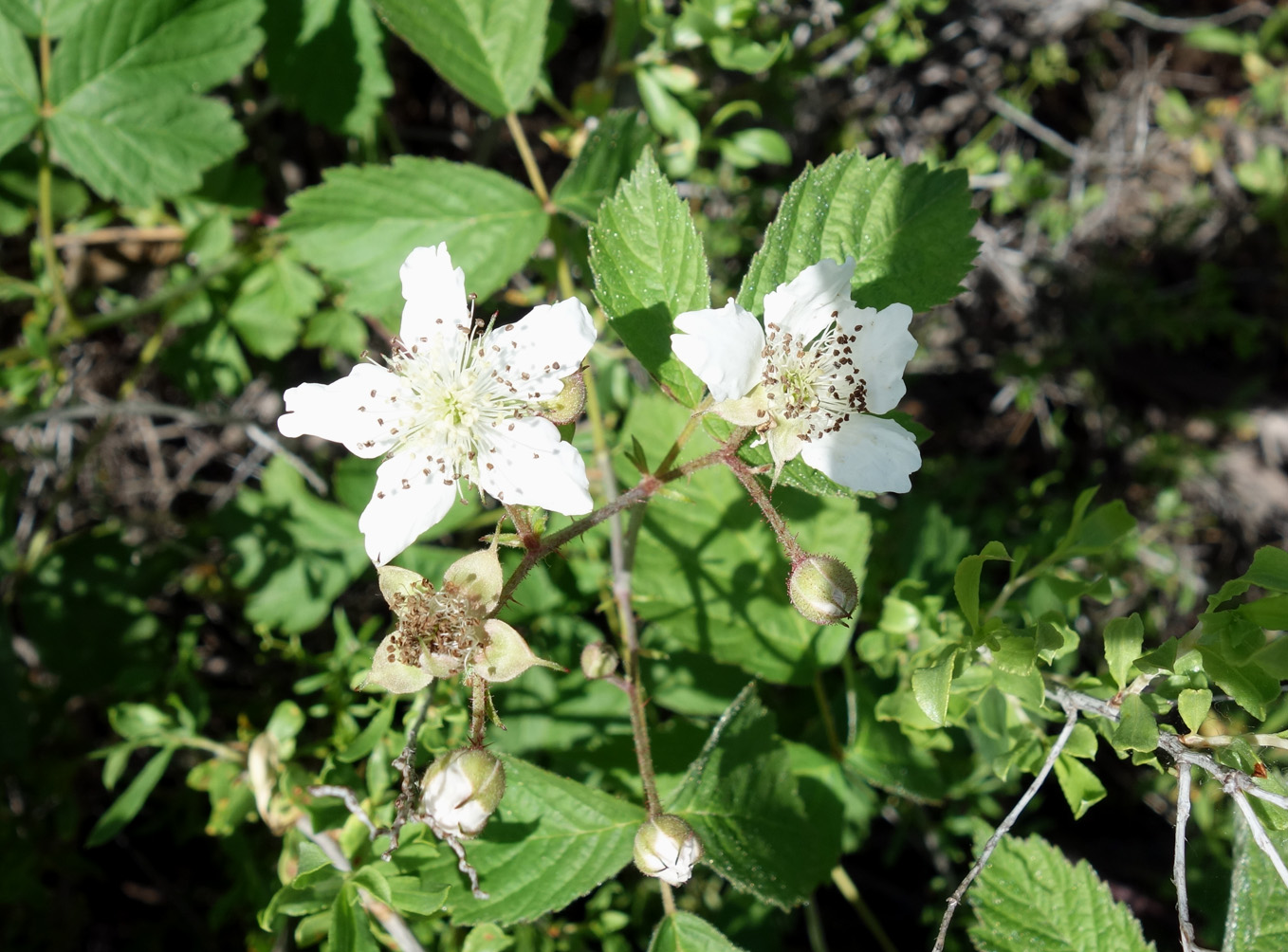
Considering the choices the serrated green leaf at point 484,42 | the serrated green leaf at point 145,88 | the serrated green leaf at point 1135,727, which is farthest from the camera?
the serrated green leaf at point 145,88

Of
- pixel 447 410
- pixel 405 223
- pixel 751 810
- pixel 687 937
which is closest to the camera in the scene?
pixel 447 410

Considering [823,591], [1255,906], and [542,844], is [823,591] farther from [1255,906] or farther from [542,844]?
[1255,906]

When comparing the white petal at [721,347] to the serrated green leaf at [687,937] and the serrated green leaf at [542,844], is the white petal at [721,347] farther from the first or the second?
the serrated green leaf at [687,937]

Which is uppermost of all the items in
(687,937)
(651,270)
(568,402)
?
(651,270)

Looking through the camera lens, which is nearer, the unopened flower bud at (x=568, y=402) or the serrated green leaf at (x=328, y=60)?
the unopened flower bud at (x=568, y=402)

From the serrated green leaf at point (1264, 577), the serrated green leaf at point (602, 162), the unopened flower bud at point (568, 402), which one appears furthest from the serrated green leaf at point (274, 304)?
the serrated green leaf at point (1264, 577)

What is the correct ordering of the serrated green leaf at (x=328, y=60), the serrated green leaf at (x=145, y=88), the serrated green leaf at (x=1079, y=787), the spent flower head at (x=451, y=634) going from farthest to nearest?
the serrated green leaf at (x=328, y=60) < the serrated green leaf at (x=145, y=88) < the serrated green leaf at (x=1079, y=787) < the spent flower head at (x=451, y=634)

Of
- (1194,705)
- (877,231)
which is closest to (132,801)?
(877,231)

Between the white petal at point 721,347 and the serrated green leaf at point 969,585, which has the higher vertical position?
the white petal at point 721,347
